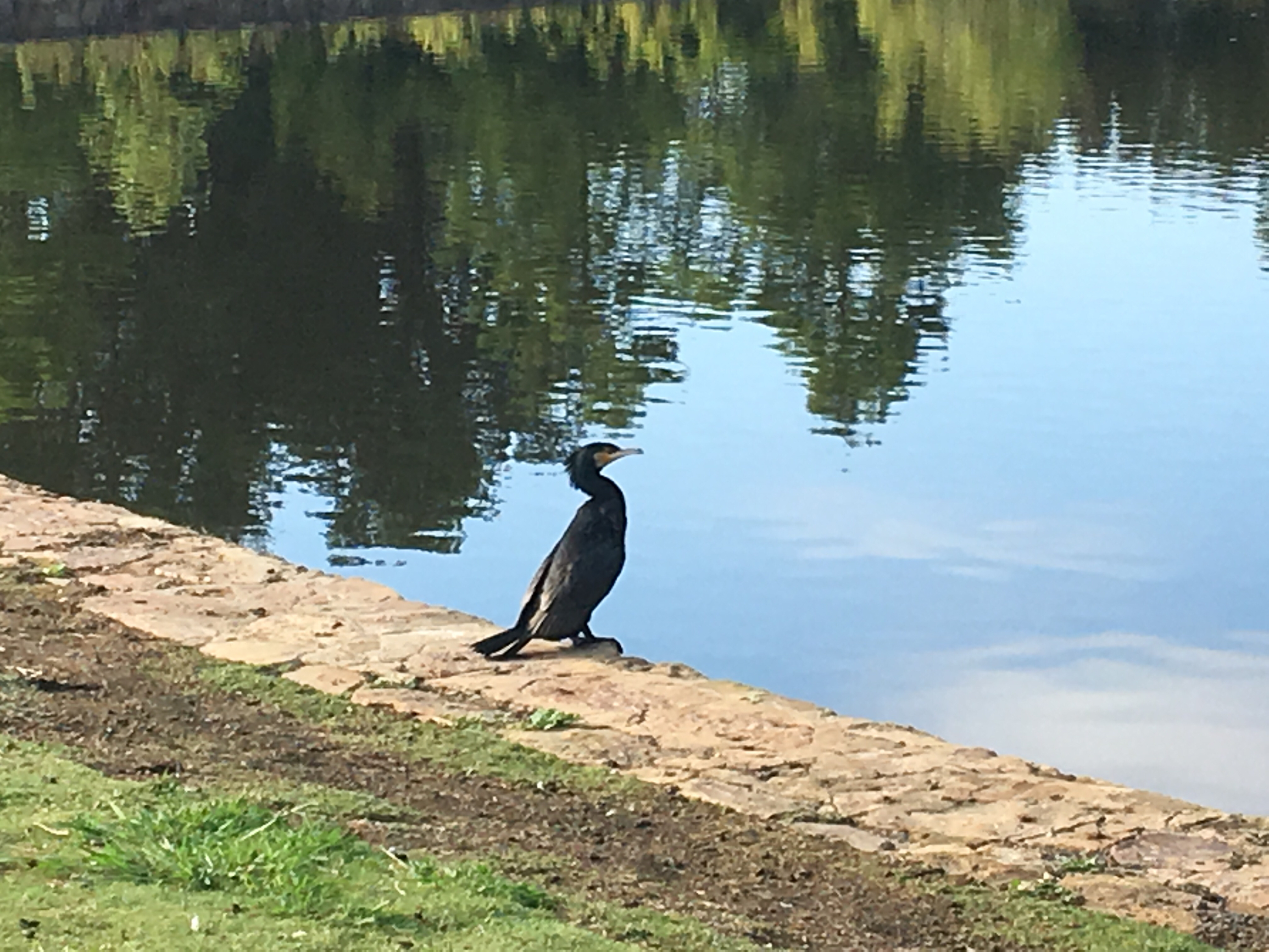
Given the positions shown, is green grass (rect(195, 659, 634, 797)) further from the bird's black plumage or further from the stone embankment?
the bird's black plumage

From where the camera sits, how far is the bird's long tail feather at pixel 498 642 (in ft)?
31.8

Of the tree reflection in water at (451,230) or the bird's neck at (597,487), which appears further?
the tree reflection in water at (451,230)

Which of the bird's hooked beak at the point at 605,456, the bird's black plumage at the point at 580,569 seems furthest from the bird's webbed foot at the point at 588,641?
the bird's hooked beak at the point at 605,456

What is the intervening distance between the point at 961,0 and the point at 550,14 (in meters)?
13.0

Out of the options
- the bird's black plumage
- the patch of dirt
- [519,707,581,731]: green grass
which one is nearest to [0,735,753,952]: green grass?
the patch of dirt

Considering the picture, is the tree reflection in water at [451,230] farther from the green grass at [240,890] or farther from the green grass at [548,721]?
the green grass at [240,890]

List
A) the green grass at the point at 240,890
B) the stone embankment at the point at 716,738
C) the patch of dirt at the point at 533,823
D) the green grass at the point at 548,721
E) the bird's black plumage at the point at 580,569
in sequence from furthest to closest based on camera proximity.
Answer: the bird's black plumage at the point at 580,569 < the green grass at the point at 548,721 < the stone embankment at the point at 716,738 < the patch of dirt at the point at 533,823 < the green grass at the point at 240,890

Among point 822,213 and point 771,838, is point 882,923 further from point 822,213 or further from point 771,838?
point 822,213

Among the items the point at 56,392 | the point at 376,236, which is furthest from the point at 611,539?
the point at 376,236

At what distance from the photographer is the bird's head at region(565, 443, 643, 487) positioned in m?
10.1

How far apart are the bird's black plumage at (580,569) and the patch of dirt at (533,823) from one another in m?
1.63

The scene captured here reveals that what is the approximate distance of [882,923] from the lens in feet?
20.8

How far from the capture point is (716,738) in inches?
331

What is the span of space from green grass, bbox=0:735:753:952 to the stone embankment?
1.98 m
